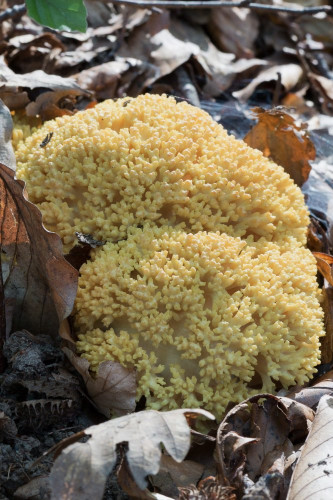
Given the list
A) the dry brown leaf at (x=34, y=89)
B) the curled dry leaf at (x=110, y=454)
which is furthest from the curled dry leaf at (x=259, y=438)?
the dry brown leaf at (x=34, y=89)

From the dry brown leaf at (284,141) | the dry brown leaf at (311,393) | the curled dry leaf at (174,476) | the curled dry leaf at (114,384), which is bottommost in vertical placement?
the curled dry leaf at (174,476)

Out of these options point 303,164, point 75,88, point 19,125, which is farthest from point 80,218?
point 303,164

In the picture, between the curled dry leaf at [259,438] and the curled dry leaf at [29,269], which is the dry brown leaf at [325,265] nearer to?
the curled dry leaf at [259,438]

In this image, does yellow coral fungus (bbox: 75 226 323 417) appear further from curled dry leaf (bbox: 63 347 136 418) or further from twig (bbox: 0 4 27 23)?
twig (bbox: 0 4 27 23)

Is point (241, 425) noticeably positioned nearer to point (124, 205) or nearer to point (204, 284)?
point (204, 284)

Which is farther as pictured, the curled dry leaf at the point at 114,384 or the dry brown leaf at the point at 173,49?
the dry brown leaf at the point at 173,49
